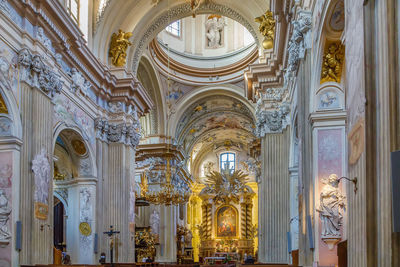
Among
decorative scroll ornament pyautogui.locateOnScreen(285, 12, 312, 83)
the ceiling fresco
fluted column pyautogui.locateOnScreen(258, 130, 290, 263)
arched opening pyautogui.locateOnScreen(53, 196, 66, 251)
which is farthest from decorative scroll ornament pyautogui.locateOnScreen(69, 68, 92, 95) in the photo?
the ceiling fresco

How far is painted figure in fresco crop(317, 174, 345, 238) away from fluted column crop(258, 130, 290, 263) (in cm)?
704

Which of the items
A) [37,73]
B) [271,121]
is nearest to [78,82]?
[37,73]

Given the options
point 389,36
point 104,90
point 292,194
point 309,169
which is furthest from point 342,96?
point 104,90

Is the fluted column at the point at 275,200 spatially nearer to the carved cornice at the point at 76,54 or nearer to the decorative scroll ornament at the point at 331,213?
the carved cornice at the point at 76,54

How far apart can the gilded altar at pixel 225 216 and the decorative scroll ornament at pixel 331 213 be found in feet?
96.1

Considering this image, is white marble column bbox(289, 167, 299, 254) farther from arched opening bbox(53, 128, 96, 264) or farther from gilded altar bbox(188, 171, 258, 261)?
gilded altar bbox(188, 171, 258, 261)

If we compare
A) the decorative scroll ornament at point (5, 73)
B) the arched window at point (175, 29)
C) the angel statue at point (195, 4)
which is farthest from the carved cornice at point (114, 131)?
the arched window at point (175, 29)

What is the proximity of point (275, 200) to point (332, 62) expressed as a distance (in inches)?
315

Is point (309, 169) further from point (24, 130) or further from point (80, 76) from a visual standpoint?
point (80, 76)

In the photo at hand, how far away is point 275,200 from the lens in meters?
16.2

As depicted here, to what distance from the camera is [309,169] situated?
923 centimetres

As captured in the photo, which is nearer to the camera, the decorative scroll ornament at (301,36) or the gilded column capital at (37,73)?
the decorative scroll ornament at (301,36)

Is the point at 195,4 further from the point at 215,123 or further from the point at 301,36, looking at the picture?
the point at 215,123

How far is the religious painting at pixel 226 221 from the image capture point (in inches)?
1580
